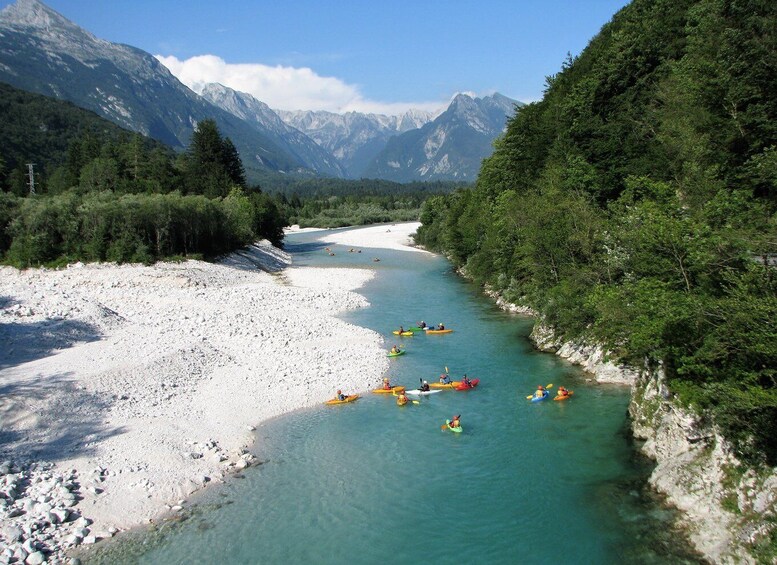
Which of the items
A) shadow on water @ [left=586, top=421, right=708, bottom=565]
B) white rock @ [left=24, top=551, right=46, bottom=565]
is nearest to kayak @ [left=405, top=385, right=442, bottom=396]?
shadow on water @ [left=586, top=421, right=708, bottom=565]

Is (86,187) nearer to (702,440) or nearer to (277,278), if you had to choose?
(277,278)

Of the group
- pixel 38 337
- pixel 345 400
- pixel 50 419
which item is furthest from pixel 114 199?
pixel 345 400

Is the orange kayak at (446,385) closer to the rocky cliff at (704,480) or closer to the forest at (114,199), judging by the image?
the rocky cliff at (704,480)

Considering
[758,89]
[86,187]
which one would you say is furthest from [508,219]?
[86,187]

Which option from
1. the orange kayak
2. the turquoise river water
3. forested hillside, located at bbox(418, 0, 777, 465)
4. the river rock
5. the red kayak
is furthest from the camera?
the orange kayak

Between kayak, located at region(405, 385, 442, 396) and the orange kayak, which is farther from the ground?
the orange kayak

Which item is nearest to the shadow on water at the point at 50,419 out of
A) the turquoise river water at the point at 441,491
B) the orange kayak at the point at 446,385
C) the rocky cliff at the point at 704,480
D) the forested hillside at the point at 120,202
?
the turquoise river water at the point at 441,491

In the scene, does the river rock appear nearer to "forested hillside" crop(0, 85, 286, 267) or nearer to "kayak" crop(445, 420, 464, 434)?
"kayak" crop(445, 420, 464, 434)
